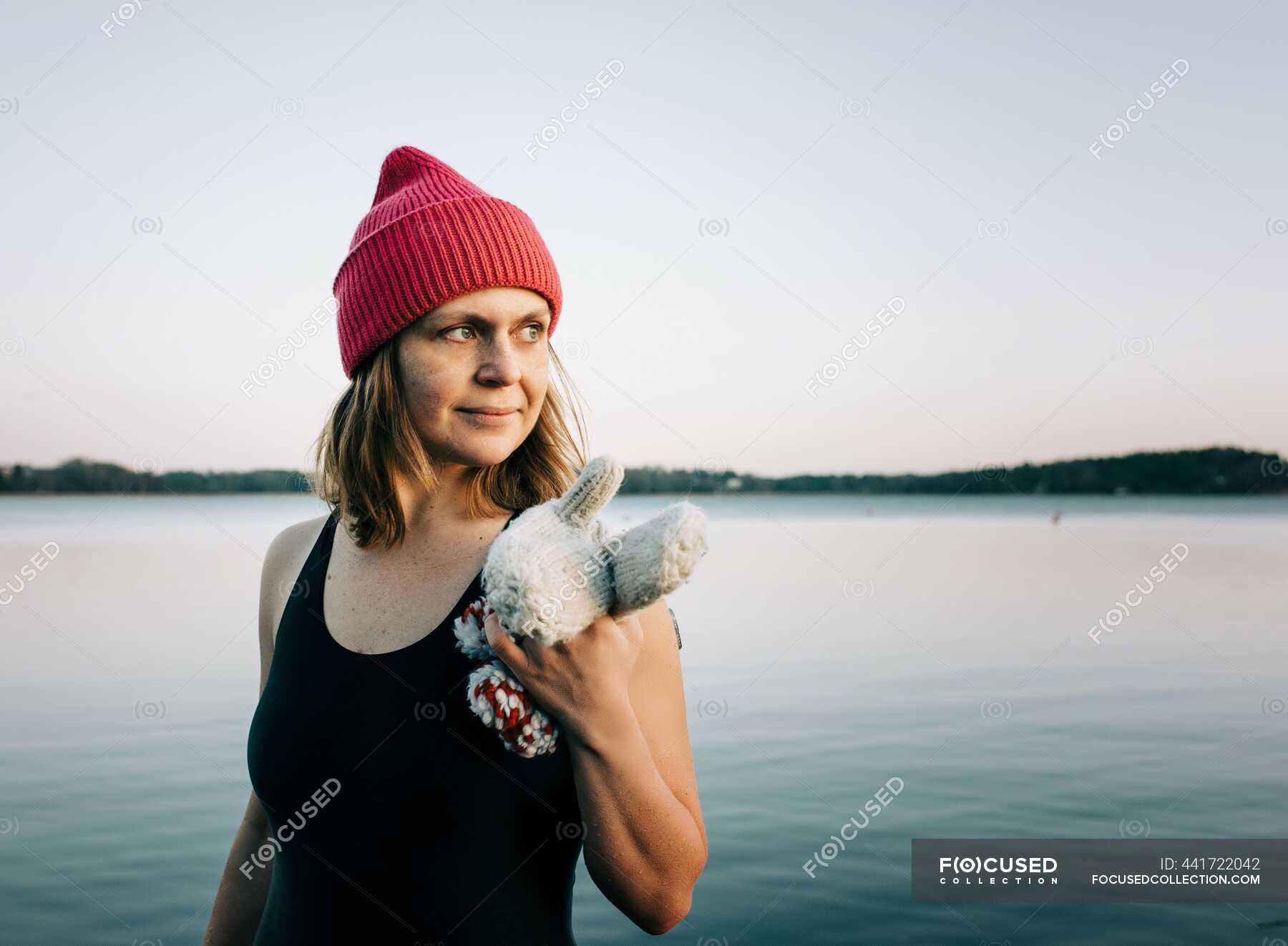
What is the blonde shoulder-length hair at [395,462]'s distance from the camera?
77.2 inches

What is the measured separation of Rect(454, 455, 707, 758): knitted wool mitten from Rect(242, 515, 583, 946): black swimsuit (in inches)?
10.0

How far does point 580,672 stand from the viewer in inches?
59.1

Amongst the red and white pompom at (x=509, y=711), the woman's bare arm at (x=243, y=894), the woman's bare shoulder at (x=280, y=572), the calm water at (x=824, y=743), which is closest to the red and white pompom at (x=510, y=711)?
the red and white pompom at (x=509, y=711)

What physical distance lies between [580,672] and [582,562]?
187 millimetres

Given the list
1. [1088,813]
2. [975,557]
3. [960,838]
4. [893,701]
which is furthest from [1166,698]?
[975,557]

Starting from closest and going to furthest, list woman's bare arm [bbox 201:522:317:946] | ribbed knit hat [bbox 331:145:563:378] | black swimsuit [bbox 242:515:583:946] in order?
black swimsuit [bbox 242:515:583:946] → ribbed knit hat [bbox 331:145:563:378] → woman's bare arm [bbox 201:522:317:946]

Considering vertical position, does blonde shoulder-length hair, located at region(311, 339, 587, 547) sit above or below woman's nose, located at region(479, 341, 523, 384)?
below

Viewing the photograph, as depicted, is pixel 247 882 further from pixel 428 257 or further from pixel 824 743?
pixel 824 743

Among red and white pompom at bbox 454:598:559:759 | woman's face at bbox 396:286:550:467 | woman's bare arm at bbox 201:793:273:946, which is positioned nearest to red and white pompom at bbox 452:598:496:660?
red and white pompom at bbox 454:598:559:759

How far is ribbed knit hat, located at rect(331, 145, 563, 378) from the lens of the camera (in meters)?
1.90

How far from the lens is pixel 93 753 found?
305 inches

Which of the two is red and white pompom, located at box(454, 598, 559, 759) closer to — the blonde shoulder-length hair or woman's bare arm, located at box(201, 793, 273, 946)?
the blonde shoulder-length hair

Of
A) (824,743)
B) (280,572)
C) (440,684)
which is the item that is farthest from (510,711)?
(824,743)

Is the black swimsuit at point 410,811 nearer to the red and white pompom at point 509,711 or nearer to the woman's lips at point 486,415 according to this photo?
the red and white pompom at point 509,711
